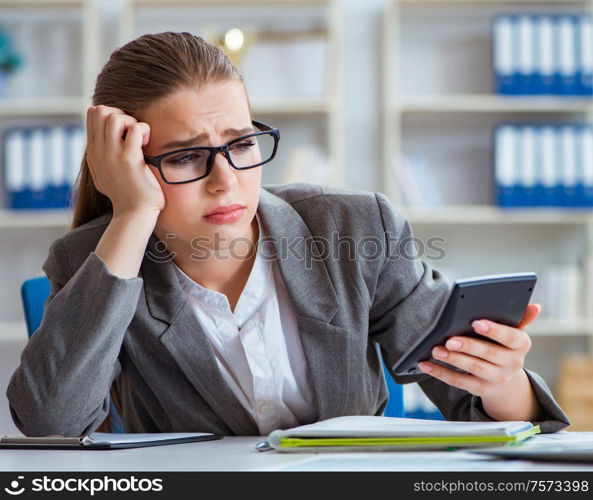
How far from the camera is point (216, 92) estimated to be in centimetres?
132

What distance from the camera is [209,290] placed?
4.49 ft

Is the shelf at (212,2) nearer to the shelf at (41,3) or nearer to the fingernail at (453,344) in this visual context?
the shelf at (41,3)

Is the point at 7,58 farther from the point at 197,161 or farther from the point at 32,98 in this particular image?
the point at 197,161

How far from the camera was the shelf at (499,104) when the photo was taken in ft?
11.0

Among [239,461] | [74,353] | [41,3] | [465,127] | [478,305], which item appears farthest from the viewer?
[465,127]

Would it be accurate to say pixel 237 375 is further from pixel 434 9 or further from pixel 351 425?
pixel 434 9

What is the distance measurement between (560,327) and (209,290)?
2.33m

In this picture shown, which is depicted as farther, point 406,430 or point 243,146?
point 243,146

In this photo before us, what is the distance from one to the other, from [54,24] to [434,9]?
1.72 m

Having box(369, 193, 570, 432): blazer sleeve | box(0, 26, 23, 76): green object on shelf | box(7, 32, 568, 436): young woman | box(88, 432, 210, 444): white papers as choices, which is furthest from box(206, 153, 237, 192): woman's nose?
box(0, 26, 23, 76): green object on shelf

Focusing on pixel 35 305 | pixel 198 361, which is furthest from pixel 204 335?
pixel 35 305

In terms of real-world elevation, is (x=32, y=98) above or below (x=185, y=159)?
above

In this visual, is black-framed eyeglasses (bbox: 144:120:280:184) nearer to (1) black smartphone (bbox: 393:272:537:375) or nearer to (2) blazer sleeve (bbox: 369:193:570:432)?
(2) blazer sleeve (bbox: 369:193:570:432)
